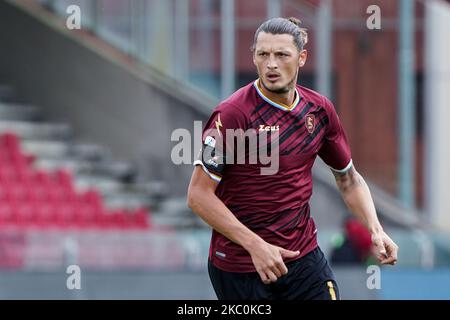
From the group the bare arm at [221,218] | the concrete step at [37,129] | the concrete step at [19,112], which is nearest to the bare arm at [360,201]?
the bare arm at [221,218]

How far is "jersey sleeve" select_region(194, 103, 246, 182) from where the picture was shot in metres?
5.00

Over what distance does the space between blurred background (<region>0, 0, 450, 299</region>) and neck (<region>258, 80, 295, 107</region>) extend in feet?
21.4

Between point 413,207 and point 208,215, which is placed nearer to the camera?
point 208,215

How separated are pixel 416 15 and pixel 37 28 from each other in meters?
4.38

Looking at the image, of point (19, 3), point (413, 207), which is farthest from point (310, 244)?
point (19, 3)

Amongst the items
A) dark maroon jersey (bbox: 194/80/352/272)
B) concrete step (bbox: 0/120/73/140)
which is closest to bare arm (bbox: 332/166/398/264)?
dark maroon jersey (bbox: 194/80/352/272)

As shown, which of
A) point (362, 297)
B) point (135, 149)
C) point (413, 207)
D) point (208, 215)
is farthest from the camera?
point (135, 149)

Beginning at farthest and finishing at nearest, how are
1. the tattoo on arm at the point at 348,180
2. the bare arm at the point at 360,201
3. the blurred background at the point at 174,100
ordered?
the blurred background at the point at 174,100
the tattoo on arm at the point at 348,180
the bare arm at the point at 360,201

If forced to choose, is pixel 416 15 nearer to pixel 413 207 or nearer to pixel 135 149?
pixel 413 207

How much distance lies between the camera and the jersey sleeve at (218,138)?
5.00m

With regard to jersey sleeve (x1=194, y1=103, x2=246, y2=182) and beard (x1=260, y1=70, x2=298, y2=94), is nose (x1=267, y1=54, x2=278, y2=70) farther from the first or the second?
jersey sleeve (x1=194, y1=103, x2=246, y2=182)

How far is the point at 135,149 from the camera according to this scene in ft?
46.1

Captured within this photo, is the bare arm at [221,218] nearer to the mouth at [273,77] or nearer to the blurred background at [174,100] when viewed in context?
the mouth at [273,77]
